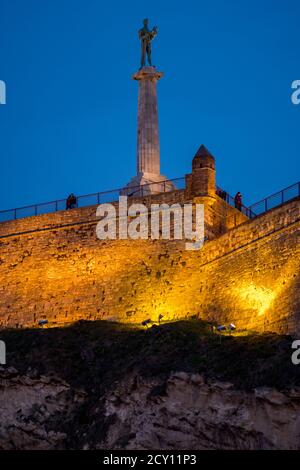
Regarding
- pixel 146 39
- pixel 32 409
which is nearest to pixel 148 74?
pixel 146 39

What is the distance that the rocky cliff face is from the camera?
4456 centimetres

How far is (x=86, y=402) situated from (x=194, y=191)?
12.8m

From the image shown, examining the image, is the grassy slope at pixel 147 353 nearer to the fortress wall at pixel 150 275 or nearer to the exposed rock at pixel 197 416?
the exposed rock at pixel 197 416

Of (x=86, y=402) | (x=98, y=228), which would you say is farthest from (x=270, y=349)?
(x=98, y=228)

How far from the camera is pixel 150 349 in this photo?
50.2 meters

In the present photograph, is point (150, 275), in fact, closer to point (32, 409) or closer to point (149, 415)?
point (32, 409)

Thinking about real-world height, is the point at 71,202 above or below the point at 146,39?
below

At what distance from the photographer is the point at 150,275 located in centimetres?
5800

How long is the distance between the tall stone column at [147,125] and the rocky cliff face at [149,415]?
53.0ft

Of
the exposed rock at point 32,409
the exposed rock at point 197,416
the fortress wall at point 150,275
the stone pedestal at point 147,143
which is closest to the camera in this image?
the exposed rock at point 197,416

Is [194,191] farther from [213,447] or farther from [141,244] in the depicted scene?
[213,447]

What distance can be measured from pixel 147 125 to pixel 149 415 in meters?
20.8

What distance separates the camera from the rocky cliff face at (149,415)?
44562 millimetres

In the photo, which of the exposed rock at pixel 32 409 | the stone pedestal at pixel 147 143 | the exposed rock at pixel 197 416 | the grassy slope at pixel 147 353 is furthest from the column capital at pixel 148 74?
the exposed rock at pixel 197 416
